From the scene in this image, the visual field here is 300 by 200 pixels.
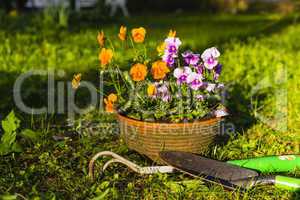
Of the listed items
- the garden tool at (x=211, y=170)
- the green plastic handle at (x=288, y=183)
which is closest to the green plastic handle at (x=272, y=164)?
the garden tool at (x=211, y=170)

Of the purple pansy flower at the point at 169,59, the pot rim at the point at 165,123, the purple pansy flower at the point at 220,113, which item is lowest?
the pot rim at the point at 165,123

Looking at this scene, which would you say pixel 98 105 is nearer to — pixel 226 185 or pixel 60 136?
pixel 60 136

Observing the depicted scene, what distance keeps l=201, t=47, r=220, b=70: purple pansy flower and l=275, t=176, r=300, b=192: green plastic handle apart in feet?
2.60

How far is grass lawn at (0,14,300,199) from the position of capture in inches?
107

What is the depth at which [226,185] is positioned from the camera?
2.65 meters

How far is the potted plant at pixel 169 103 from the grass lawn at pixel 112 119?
0.20 meters

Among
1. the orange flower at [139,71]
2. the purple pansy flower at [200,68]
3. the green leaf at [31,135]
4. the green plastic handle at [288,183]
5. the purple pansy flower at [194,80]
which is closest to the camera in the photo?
the green plastic handle at [288,183]

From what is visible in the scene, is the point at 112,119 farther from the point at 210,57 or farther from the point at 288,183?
the point at 288,183

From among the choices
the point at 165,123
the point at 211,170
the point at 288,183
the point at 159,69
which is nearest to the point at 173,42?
the point at 159,69

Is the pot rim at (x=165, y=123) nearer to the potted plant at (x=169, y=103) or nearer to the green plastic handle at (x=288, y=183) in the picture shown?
the potted plant at (x=169, y=103)

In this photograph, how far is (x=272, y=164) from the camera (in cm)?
293

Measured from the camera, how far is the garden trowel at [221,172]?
265 cm

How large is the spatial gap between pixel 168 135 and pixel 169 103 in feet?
0.72

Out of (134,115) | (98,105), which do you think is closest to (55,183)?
(134,115)
